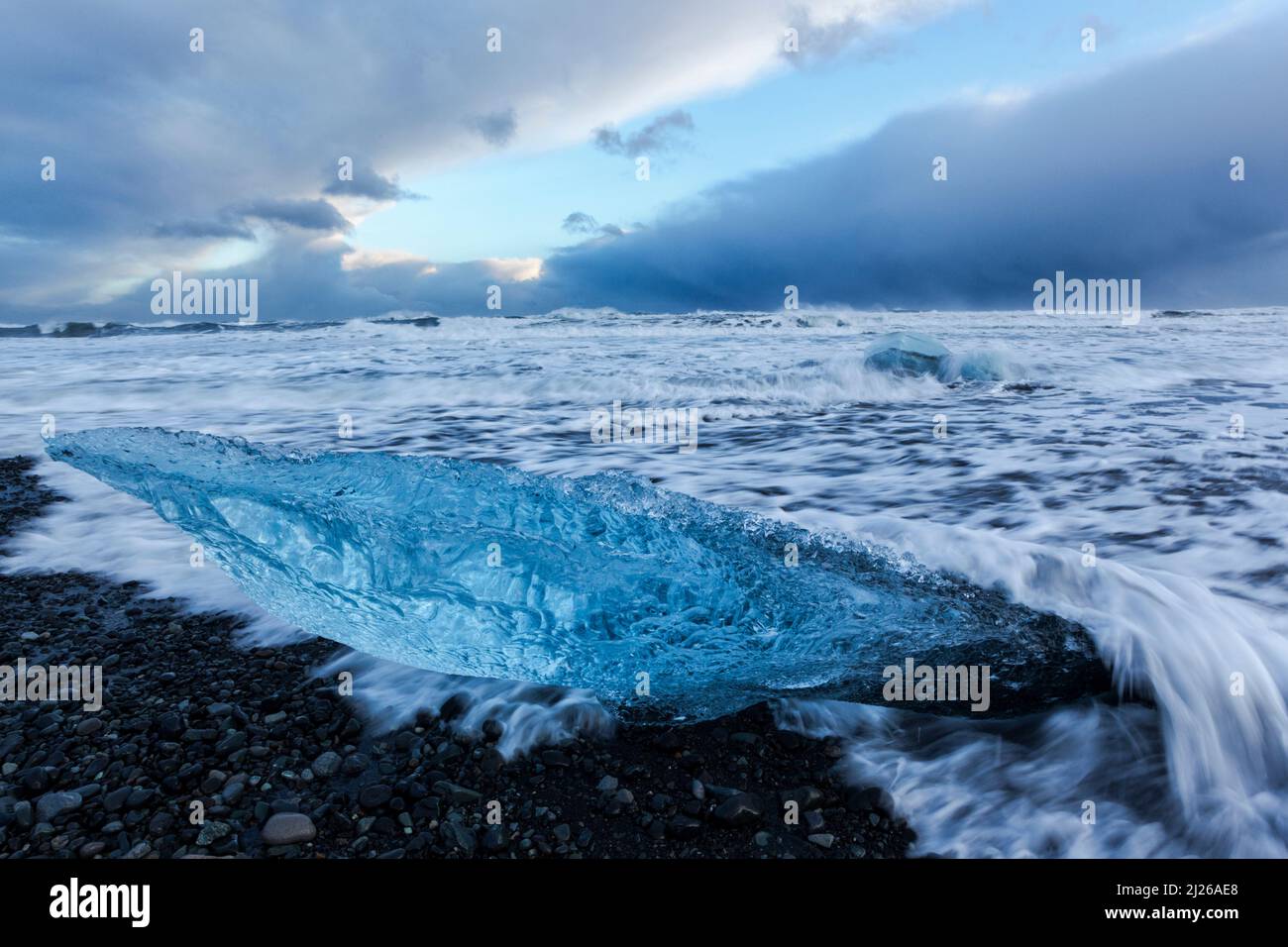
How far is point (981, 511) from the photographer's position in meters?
5.52

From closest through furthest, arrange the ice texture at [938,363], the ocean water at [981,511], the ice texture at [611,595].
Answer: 1. the ocean water at [981,511]
2. the ice texture at [611,595]
3. the ice texture at [938,363]

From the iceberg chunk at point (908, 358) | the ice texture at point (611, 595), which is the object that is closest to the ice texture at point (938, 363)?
the iceberg chunk at point (908, 358)

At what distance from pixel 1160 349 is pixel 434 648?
2299cm

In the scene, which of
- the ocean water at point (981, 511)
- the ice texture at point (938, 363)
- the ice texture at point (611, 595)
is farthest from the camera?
the ice texture at point (938, 363)

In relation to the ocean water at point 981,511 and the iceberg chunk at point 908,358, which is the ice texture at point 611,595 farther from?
the iceberg chunk at point 908,358

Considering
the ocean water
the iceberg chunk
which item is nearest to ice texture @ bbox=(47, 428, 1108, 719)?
the ocean water

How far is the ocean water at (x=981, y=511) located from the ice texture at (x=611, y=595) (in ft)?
0.66

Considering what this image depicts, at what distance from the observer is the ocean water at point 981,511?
272 cm

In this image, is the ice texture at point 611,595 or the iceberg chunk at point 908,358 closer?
the ice texture at point 611,595

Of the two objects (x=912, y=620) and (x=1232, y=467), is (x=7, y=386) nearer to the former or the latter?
(x=912, y=620)

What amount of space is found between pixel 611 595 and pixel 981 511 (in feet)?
12.1

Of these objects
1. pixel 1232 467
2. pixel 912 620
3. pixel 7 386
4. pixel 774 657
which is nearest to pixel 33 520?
pixel 774 657

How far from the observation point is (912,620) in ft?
10.7

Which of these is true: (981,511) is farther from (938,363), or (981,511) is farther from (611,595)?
(938,363)
